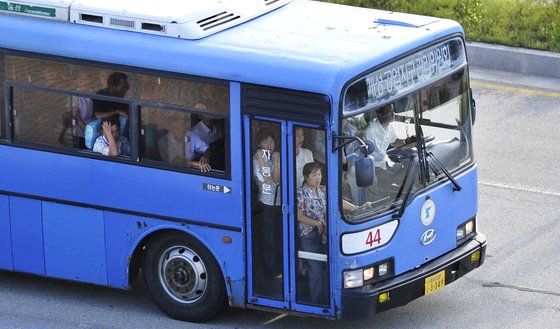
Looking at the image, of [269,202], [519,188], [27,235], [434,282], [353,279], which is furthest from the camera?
[519,188]

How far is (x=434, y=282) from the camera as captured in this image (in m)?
11.8

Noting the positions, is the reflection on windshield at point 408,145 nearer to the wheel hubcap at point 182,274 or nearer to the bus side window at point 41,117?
the wheel hubcap at point 182,274

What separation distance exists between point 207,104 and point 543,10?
9.61m

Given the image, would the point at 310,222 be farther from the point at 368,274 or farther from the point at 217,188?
the point at 217,188

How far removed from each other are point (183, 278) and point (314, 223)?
146 centimetres

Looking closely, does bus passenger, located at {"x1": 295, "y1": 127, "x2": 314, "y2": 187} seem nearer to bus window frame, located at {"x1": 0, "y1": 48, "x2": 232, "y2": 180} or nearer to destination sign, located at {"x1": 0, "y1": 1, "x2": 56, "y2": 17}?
bus window frame, located at {"x1": 0, "y1": 48, "x2": 232, "y2": 180}

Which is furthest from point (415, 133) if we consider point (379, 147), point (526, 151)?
point (526, 151)

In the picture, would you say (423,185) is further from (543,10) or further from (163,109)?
(543,10)

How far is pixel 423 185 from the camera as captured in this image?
1169 centimetres

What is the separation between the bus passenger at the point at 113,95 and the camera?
39.2ft

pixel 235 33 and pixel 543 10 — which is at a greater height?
pixel 235 33

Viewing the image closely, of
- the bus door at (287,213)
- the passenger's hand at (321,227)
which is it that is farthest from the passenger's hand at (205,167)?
the passenger's hand at (321,227)

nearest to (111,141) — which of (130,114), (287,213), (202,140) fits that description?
(130,114)

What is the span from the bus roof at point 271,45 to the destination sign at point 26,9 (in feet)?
0.21
